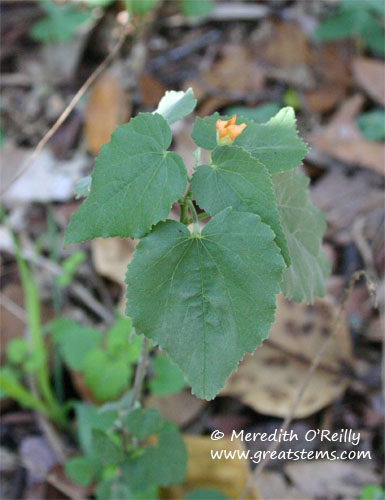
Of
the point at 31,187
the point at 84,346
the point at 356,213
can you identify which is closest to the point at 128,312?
the point at 84,346

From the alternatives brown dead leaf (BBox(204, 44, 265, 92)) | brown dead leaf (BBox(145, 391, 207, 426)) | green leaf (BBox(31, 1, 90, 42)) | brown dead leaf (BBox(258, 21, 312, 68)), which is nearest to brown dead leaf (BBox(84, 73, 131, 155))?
green leaf (BBox(31, 1, 90, 42))

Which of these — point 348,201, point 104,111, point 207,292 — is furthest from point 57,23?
point 207,292

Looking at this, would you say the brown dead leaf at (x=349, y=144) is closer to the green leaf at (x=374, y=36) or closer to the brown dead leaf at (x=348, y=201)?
the brown dead leaf at (x=348, y=201)

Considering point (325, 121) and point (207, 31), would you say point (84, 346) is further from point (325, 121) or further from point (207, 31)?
point (207, 31)

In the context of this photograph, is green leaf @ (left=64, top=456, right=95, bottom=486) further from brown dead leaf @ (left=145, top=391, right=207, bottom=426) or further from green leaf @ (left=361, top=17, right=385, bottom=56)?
green leaf @ (left=361, top=17, right=385, bottom=56)

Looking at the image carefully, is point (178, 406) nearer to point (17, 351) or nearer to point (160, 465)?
point (160, 465)
